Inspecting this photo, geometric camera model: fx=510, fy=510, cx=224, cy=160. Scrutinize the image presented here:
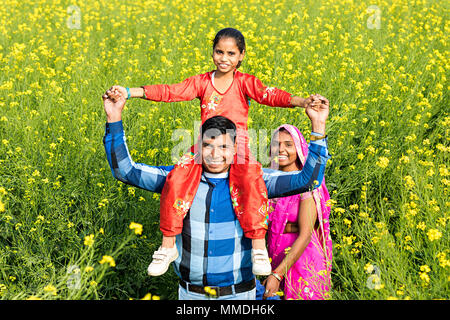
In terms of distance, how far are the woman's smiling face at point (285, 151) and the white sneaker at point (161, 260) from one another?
95 centimetres

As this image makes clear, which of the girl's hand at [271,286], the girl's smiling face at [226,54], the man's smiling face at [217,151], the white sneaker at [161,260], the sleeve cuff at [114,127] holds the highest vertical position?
the girl's smiling face at [226,54]

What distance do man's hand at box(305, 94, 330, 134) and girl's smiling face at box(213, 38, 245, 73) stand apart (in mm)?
797

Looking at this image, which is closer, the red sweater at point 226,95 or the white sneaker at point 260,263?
the white sneaker at point 260,263

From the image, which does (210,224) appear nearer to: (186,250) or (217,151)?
(186,250)

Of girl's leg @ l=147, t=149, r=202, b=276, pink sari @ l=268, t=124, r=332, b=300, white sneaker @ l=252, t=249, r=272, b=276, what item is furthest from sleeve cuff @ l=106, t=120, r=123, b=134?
pink sari @ l=268, t=124, r=332, b=300

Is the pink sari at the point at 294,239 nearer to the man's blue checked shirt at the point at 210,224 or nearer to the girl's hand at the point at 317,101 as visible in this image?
the man's blue checked shirt at the point at 210,224

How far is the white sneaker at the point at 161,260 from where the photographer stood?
81.7 inches

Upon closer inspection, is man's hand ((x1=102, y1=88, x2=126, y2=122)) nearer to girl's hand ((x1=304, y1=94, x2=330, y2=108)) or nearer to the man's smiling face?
the man's smiling face

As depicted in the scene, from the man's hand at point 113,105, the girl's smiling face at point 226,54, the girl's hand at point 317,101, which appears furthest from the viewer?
the girl's smiling face at point 226,54

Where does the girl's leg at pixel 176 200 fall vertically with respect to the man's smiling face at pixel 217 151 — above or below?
below

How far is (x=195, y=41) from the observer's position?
5996 mm

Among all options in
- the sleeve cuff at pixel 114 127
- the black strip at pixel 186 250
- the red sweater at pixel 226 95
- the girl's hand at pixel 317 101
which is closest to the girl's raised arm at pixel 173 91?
the red sweater at pixel 226 95

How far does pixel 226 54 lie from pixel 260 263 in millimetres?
1147

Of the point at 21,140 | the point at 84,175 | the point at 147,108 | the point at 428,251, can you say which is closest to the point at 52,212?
the point at 84,175
